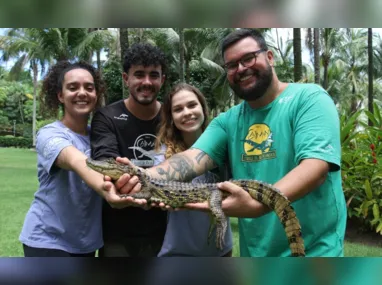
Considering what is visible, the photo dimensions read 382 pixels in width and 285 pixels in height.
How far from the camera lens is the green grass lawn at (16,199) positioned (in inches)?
176

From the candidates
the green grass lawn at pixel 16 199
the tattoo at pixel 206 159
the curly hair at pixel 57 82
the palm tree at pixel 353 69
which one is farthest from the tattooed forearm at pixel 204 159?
the palm tree at pixel 353 69

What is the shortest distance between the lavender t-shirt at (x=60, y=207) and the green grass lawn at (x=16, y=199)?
2.37m

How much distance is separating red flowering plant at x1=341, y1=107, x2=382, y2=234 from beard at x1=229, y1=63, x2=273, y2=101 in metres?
3.53

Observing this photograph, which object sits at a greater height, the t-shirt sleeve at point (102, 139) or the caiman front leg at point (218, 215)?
the t-shirt sleeve at point (102, 139)

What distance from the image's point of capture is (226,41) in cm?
152

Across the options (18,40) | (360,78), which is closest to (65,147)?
(18,40)

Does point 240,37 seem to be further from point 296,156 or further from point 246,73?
point 296,156

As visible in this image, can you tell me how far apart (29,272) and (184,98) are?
3.30 ft

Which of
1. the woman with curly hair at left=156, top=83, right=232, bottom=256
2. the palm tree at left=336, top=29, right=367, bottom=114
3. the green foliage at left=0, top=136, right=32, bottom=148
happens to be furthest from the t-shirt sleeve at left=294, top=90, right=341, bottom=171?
the palm tree at left=336, top=29, right=367, bottom=114

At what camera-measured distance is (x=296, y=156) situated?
138cm

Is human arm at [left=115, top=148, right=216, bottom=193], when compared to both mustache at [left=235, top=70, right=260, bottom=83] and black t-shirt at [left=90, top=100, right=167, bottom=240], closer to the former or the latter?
black t-shirt at [left=90, top=100, right=167, bottom=240]

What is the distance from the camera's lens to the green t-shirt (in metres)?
1.37

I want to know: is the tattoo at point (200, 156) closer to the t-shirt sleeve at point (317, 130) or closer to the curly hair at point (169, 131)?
the curly hair at point (169, 131)

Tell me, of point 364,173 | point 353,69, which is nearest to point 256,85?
point 364,173
